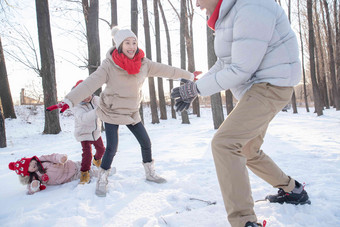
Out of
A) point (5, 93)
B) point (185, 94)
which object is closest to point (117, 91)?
point (185, 94)

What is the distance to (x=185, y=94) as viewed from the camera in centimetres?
176

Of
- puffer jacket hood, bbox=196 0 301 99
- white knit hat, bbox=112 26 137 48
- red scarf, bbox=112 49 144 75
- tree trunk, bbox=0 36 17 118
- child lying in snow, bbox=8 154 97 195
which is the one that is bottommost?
child lying in snow, bbox=8 154 97 195

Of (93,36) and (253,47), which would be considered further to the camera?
(93,36)

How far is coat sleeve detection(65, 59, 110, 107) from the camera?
2584 millimetres

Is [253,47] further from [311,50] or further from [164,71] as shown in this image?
[311,50]

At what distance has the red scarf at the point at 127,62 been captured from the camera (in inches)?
110

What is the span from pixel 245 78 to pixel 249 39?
255 mm

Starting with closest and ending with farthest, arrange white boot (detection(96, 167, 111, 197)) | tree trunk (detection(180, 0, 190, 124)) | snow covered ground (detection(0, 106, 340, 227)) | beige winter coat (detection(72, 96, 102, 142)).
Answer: snow covered ground (detection(0, 106, 340, 227))
white boot (detection(96, 167, 111, 197))
beige winter coat (detection(72, 96, 102, 142))
tree trunk (detection(180, 0, 190, 124))

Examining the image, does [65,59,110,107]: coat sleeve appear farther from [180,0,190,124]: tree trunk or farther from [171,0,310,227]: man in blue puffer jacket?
[180,0,190,124]: tree trunk

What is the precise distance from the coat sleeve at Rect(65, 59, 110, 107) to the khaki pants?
1.71m

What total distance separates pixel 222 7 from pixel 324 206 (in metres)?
1.86

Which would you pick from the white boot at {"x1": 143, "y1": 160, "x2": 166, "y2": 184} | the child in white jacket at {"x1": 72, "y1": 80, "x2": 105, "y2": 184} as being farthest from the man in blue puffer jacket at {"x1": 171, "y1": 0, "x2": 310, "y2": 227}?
the child in white jacket at {"x1": 72, "y1": 80, "x2": 105, "y2": 184}

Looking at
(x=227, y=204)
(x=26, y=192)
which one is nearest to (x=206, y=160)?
(x=227, y=204)

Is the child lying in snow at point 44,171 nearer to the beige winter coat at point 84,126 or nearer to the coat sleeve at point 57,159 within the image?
the coat sleeve at point 57,159
